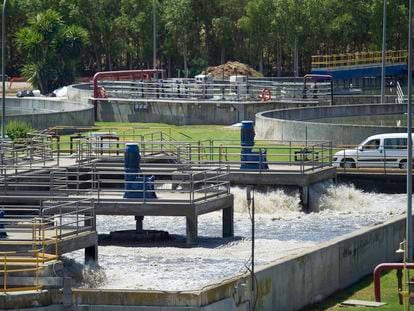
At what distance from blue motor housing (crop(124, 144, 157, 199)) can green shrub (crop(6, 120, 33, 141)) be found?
1720 cm

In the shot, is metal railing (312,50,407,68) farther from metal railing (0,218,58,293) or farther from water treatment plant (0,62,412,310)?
metal railing (0,218,58,293)

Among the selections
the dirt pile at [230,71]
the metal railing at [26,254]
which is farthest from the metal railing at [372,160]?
the dirt pile at [230,71]

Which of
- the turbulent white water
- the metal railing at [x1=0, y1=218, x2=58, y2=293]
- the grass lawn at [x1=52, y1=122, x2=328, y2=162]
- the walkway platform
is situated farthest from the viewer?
the walkway platform

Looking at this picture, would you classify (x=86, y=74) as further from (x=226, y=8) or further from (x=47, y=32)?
(x=47, y=32)

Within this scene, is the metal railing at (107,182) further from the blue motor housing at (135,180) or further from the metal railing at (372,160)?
the metal railing at (372,160)

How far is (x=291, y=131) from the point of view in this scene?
211ft

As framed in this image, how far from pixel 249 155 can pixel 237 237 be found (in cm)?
767

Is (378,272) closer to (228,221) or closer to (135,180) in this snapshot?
(228,221)

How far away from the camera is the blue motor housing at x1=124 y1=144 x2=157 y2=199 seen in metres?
43.4

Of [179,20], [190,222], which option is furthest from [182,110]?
[179,20]

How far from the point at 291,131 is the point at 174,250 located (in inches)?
887

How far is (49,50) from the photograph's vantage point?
102m

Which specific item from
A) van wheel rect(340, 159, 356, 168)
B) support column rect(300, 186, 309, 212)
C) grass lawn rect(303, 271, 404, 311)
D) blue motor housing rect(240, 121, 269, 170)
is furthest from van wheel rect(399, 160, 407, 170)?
grass lawn rect(303, 271, 404, 311)

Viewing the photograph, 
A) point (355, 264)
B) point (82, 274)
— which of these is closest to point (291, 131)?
point (355, 264)
